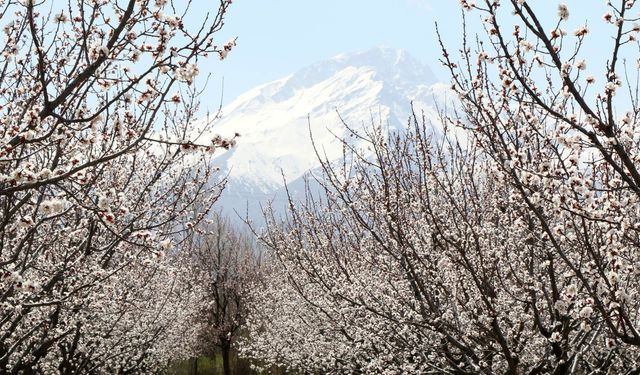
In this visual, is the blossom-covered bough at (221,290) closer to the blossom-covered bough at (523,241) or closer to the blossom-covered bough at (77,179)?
the blossom-covered bough at (77,179)

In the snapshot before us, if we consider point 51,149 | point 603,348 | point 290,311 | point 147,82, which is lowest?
point 603,348

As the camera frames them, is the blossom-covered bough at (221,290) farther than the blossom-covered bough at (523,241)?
Yes

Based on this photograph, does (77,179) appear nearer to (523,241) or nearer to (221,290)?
(523,241)

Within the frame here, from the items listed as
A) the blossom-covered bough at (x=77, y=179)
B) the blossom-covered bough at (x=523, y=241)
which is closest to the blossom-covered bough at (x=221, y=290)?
the blossom-covered bough at (x=77, y=179)

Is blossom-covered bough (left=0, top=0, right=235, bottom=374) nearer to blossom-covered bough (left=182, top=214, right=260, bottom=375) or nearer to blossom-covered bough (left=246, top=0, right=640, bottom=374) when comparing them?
blossom-covered bough (left=246, top=0, right=640, bottom=374)

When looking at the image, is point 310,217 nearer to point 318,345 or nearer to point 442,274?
point 442,274

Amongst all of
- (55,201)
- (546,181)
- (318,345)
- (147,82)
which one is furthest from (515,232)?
(318,345)

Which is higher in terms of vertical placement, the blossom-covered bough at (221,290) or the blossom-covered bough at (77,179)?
the blossom-covered bough at (221,290)

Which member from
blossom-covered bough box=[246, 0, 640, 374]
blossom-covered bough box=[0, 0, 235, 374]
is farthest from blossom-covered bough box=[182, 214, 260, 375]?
blossom-covered bough box=[246, 0, 640, 374]

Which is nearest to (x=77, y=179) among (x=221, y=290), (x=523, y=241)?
(x=523, y=241)

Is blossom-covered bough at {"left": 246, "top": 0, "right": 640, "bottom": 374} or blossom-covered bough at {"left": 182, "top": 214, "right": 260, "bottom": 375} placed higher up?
blossom-covered bough at {"left": 182, "top": 214, "right": 260, "bottom": 375}

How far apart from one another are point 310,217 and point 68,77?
5.43 meters

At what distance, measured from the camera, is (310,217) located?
10.7 meters

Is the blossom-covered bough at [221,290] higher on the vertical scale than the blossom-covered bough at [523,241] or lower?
higher
